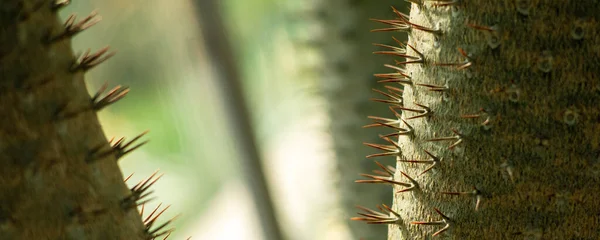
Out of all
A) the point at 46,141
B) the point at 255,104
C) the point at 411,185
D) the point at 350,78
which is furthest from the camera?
the point at 255,104

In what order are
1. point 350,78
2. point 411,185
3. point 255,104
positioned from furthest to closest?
point 255,104, point 350,78, point 411,185

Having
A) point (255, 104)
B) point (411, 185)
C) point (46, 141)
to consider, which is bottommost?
point (411, 185)

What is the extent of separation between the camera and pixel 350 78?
1517 millimetres

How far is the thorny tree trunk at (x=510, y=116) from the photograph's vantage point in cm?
61

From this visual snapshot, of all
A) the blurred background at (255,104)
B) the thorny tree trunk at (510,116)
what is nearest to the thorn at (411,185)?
the thorny tree trunk at (510,116)

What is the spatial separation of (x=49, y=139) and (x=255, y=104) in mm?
2925

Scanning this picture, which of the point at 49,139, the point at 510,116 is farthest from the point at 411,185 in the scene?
the point at 49,139

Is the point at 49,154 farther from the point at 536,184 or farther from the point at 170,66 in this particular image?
the point at 170,66

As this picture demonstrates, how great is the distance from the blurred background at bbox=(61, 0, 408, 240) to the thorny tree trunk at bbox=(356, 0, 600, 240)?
763 mm

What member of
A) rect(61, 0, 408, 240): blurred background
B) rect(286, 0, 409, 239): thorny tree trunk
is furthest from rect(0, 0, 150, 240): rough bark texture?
rect(286, 0, 409, 239): thorny tree trunk

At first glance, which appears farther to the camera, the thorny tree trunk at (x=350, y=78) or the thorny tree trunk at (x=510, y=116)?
the thorny tree trunk at (x=350, y=78)

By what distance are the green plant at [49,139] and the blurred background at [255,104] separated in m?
0.74

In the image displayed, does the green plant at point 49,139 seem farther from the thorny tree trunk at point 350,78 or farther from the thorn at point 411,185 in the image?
the thorny tree trunk at point 350,78

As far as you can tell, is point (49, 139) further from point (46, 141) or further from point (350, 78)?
point (350, 78)
